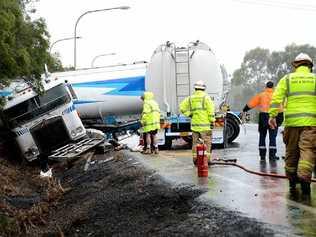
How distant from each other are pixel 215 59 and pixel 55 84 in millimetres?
5119

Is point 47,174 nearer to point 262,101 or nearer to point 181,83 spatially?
point 181,83

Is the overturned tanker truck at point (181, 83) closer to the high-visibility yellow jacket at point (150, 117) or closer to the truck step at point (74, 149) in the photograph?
the truck step at point (74, 149)

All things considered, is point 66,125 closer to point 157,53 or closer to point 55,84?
point 55,84

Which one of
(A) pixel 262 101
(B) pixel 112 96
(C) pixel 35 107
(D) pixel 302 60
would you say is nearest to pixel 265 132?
(A) pixel 262 101

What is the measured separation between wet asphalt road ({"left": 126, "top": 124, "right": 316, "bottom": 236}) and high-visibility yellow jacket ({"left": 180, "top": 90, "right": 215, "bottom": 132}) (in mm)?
850

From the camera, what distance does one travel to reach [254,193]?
845 cm

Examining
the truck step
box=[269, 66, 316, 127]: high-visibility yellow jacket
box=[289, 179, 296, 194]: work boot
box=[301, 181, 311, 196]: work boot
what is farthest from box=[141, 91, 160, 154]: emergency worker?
box=[301, 181, 311, 196]: work boot

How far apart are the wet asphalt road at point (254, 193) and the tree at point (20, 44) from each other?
12.9 ft

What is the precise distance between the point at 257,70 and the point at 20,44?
78.4 metres

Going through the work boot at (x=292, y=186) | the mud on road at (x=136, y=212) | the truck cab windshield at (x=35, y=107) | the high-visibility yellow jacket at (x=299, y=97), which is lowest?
the mud on road at (x=136, y=212)

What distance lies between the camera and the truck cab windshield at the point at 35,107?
18.4m

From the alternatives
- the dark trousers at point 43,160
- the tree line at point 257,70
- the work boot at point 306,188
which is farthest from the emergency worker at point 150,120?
the tree line at point 257,70

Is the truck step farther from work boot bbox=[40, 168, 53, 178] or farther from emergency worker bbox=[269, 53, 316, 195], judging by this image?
emergency worker bbox=[269, 53, 316, 195]

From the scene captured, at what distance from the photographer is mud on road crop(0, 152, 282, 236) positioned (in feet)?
21.7
